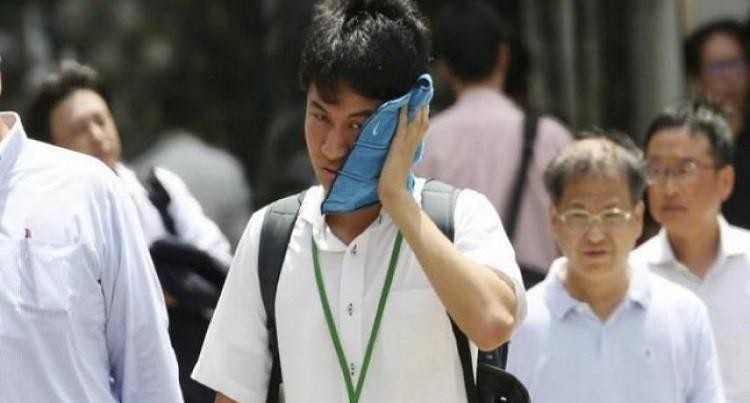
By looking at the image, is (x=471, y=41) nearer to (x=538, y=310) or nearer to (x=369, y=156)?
(x=538, y=310)

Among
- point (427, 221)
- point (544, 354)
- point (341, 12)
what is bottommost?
point (544, 354)

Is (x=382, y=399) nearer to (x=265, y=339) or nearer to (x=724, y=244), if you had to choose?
(x=265, y=339)

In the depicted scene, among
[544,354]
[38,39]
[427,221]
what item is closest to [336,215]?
[427,221]

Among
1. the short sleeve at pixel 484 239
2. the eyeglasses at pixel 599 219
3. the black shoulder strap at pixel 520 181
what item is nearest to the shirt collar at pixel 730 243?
the eyeglasses at pixel 599 219

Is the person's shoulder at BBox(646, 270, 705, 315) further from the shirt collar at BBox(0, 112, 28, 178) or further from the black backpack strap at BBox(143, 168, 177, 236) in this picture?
the shirt collar at BBox(0, 112, 28, 178)

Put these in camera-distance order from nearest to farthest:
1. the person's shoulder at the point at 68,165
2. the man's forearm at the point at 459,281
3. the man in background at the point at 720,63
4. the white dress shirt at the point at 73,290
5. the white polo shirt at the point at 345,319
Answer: the man's forearm at the point at 459,281, the white polo shirt at the point at 345,319, the white dress shirt at the point at 73,290, the person's shoulder at the point at 68,165, the man in background at the point at 720,63

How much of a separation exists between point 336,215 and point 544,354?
1.36 metres

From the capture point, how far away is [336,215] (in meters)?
4.44

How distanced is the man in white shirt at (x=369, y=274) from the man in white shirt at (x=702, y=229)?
6.16 feet

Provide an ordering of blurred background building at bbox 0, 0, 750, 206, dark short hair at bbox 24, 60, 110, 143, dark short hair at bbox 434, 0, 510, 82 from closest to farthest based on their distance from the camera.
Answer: dark short hair at bbox 24, 60, 110, 143, dark short hair at bbox 434, 0, 510, 82, blurred background building at bbox 0, 0, 750, 206

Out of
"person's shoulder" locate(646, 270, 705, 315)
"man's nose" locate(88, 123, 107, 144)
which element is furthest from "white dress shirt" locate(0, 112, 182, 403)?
"man's nose" locate(88, 123, 107, 144)

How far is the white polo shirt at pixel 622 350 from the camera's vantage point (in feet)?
18.2

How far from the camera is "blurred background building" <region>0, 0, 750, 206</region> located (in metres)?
8.96

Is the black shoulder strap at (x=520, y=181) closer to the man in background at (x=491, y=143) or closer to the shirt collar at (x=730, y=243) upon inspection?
the man in background at (x=491, y=143)
